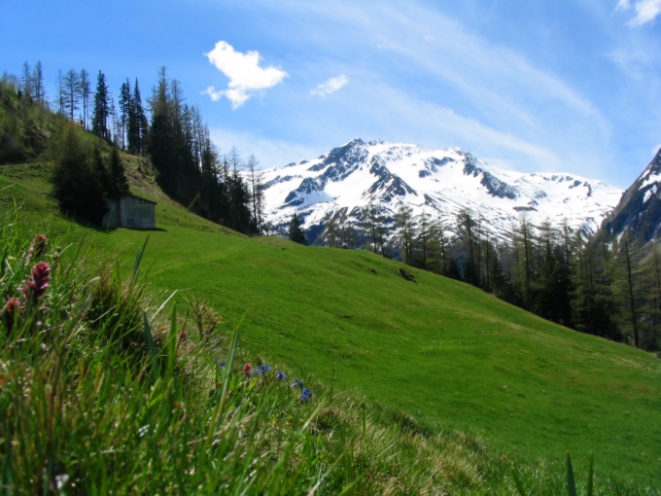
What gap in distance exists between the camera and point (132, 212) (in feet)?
176

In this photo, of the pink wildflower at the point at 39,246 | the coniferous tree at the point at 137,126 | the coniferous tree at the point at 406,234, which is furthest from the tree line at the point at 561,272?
the pink wildflower at the point at 39,246

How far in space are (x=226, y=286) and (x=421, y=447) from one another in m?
28.3

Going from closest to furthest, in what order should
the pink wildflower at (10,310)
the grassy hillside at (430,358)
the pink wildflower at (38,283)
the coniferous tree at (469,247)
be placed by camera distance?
the pink wildflower at (10,310), the pink wildflower at (38,283), the grassy hillside at (430,358), the coniferous tree at (469,247)

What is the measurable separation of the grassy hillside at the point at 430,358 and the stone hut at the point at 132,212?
5125 millimetres

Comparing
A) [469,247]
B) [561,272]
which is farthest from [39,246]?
[469,247]

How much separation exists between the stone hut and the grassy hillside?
5.13 m

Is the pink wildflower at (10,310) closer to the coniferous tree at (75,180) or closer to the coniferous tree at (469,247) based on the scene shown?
the coniferous tree at (75,180)

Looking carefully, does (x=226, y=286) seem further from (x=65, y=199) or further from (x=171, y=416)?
(x=171, y=416)

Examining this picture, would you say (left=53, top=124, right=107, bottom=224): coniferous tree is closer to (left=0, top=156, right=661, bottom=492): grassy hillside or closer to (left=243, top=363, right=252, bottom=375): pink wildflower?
(left=0, top=156, right=661, bottom=492): grassy hillside

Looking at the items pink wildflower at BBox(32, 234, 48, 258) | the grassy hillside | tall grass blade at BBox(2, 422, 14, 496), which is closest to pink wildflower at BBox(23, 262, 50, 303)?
pink wildflower at BBox(32, 234, 48, 258)

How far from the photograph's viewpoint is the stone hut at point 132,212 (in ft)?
170

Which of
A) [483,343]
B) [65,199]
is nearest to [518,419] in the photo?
[483,343]

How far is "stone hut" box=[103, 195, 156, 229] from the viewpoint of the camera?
51.7 metres

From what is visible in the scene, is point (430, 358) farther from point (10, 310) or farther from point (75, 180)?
point (75, 180)
